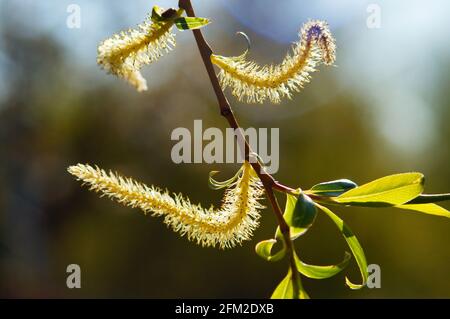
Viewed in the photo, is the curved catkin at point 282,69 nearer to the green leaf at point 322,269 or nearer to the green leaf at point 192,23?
the green leaf at point 192,23

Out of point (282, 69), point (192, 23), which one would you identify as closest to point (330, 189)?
point (282, 69)

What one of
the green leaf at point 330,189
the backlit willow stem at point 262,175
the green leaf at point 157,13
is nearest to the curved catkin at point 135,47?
the green leaf at point 157,13

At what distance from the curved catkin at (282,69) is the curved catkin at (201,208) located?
16cm

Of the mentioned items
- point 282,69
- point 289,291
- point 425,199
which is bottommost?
point 289,291

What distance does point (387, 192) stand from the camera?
2.88 ft

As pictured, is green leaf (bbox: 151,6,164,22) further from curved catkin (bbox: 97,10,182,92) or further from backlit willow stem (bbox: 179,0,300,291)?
backlit willow stem (bbox: 179,0,300,291)

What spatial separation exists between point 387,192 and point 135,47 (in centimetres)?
50

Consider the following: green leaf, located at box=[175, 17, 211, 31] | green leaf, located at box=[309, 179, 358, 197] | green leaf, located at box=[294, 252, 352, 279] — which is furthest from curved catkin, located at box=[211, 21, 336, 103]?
A: green leaf, located at box=[294, 252, 352, 279]

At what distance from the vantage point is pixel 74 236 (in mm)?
9727

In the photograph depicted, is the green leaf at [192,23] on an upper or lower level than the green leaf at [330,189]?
upper

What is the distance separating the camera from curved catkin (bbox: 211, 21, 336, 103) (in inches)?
34.4

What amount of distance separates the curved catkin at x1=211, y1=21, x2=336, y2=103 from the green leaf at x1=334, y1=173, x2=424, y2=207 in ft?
0.69

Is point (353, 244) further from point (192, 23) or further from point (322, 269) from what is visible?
point (192, 23)

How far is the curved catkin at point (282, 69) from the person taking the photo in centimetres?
87
